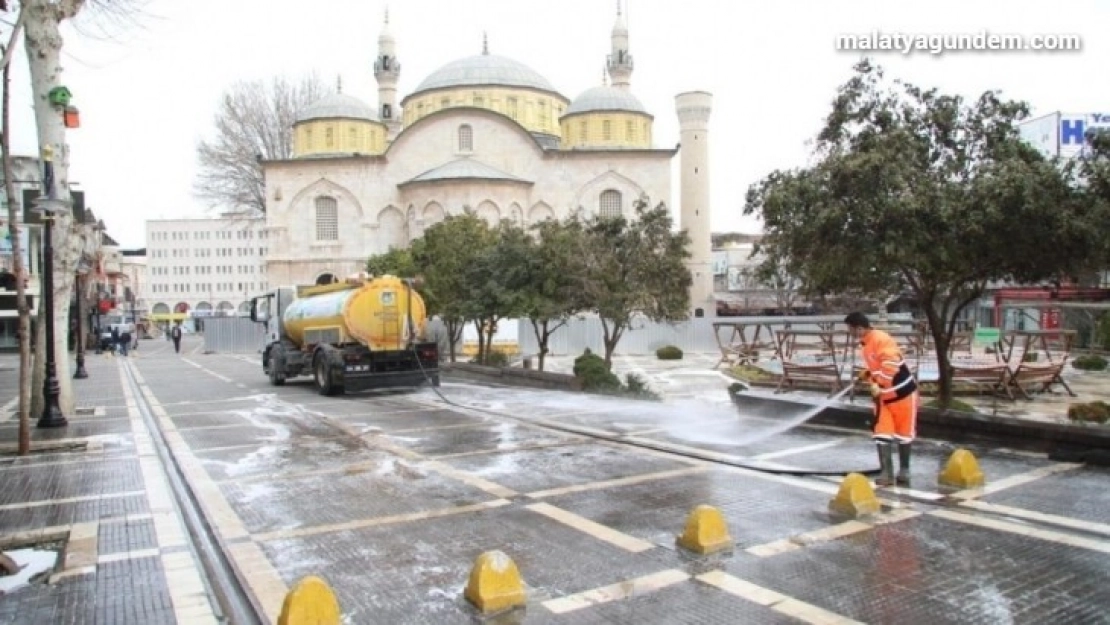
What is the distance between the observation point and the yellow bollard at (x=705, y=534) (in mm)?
6043

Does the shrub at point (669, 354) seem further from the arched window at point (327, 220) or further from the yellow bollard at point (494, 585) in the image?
the yellow bollard at point (494, 585)

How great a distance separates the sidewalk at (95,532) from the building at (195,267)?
11510 cm

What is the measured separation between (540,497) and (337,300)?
12.5m

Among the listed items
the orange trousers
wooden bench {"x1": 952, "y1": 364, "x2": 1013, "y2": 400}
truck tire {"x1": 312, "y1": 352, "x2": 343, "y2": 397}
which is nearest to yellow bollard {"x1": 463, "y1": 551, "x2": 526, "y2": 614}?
the orange trousers

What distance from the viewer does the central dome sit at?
200 feet

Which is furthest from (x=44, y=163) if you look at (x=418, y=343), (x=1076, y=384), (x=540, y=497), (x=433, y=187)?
(x=433, y=187)

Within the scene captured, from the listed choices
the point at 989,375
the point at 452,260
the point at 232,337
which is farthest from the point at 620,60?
the point at 989,375

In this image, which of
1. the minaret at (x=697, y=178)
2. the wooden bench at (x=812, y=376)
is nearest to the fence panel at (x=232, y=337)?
the minaret at (x=697, y=178)

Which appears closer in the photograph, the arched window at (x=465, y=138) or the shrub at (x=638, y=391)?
the shrub at (x=638, y=391)

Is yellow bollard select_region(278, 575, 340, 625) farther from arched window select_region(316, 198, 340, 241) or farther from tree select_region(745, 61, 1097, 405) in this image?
arched window select_region(316, 198, 340, 241)

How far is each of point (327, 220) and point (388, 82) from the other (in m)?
17.3

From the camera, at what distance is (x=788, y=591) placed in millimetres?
5262

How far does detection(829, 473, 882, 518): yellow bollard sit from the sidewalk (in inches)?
195

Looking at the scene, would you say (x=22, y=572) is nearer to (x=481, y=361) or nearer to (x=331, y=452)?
(x=331, y=452)
